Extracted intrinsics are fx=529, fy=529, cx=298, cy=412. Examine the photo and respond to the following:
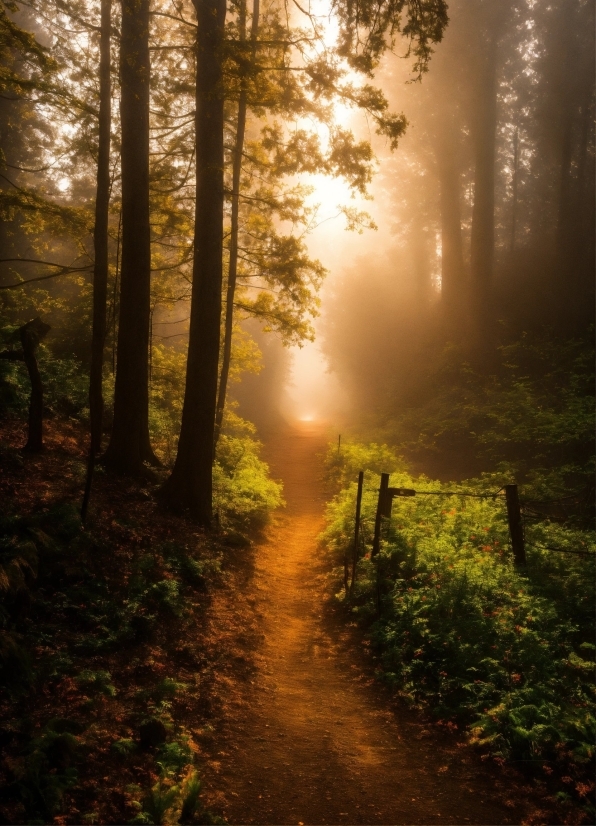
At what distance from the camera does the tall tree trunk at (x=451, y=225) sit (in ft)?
95.6

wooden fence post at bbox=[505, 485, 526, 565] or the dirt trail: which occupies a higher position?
wooden fence post at bbox=[505, 485, 526, 565]

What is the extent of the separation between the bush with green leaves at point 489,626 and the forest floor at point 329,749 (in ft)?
1.17

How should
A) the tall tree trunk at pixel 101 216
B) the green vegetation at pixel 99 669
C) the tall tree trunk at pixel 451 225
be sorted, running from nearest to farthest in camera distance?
the green vegetation at pixel 99 669, the tall tree trunk at pixel 101 216, the tall tree trunk at pixel 451 225

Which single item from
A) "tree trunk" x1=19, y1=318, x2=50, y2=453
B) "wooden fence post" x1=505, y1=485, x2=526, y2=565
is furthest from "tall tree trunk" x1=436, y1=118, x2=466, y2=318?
"tree trunk" x1=19, y1=318, x2=50, y2=453

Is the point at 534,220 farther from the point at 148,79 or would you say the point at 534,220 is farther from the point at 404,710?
the point at 404,710

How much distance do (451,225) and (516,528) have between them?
969 inches

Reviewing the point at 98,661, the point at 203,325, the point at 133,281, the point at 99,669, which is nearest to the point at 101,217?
the point at 133,281

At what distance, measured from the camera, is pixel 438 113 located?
28.7 meters

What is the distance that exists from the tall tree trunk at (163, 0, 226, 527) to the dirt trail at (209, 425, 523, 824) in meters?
3.20

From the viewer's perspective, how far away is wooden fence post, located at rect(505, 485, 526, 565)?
876cm

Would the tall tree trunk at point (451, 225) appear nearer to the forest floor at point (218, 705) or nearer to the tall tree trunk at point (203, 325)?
the tall tree trunk at point (203, 325)

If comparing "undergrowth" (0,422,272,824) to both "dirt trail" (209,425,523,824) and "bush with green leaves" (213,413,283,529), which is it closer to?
"dirt trail" (209,425,523,824)

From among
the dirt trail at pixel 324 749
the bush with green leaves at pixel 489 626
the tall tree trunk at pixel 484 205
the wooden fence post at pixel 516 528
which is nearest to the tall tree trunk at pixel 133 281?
the dirt trail at pixel 324 749

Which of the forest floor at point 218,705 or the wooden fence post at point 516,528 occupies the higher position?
the wooden fence post at point 516,528
